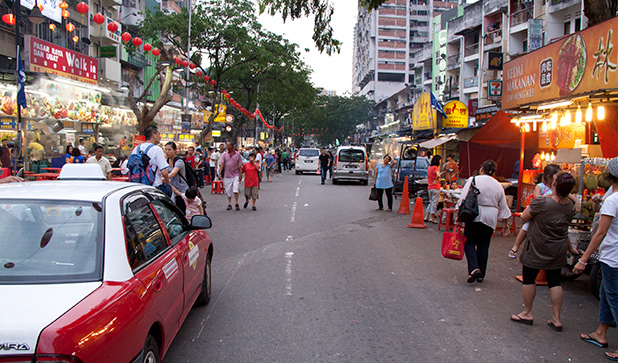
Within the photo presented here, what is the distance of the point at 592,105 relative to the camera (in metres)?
9.60

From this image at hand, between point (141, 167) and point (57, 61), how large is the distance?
438 inches

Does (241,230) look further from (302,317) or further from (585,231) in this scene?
(585,231)

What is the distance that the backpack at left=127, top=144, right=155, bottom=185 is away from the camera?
7.69m

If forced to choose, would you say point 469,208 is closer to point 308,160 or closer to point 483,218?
point 483,218

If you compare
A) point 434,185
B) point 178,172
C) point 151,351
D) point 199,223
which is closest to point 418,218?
point 434,185

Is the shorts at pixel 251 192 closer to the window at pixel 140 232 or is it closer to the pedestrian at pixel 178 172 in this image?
the pedestrian at pixel 178 172

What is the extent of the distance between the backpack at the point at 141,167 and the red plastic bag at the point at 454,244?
4579 millimetres

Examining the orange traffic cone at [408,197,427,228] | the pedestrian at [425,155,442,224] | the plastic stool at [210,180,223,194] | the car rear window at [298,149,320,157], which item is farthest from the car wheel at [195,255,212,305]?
the car rear window at [298,149,320,157]

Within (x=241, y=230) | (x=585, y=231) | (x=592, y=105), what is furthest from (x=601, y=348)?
(x=241, y=230)

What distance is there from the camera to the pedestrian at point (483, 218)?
6.45 meters

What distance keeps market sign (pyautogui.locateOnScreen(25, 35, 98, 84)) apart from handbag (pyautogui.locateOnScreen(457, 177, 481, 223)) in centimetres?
1420

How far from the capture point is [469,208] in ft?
20.8

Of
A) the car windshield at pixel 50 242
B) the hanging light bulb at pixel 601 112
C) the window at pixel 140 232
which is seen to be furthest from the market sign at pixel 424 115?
the car windshield at pixel 50 242

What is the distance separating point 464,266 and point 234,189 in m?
7.92
